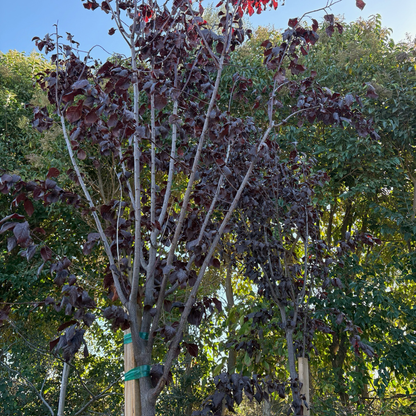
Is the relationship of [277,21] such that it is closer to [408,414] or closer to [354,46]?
[354,46]

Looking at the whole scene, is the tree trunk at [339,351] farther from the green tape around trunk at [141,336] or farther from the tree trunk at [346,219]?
the green tape around trunk at [141,336]

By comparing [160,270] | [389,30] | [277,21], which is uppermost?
[277,21]

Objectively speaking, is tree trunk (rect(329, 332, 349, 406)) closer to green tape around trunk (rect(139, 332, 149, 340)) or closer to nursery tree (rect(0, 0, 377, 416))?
nursery tree (rect(0, 0, 377, 416))

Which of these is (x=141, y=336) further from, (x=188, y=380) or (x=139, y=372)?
(x=188, y=380)

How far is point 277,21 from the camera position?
223 inches

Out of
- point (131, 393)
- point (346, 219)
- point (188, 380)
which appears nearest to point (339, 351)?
point (346, 219)

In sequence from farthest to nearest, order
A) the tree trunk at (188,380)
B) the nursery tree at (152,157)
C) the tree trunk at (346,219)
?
the tree trunk at (346,219)
the tree trunk at (188,380)
the nursery tree at (152,157)

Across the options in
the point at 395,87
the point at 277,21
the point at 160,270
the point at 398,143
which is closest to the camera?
the point at 160,270

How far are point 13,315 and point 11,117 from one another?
279cm

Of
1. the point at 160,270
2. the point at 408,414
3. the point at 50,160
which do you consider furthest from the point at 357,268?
the point at 50,160

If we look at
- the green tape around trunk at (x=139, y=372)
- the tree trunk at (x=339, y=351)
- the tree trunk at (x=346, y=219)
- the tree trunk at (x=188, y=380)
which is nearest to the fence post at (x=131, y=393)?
the green tape around trunk at (x=139, y=372)

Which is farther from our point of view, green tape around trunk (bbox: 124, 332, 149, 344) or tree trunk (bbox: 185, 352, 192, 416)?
tree trunk (bbox: 185, 352, 192, 416)

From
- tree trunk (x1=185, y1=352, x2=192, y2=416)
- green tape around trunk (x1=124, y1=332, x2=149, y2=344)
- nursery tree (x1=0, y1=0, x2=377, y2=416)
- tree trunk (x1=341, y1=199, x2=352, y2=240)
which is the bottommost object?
tree trunk (x1=185, y1=352, x2=192, y2=416)

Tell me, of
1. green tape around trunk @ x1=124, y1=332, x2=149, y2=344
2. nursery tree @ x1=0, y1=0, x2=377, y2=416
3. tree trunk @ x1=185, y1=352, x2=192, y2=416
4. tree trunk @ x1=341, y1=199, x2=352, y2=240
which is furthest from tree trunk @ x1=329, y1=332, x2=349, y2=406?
green tape around trunk @ x1=124, y1=332, x2=149, y2=344
